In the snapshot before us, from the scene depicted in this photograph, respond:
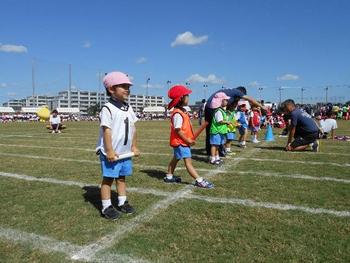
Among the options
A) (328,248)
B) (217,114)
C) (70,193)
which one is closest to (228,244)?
(328,248)

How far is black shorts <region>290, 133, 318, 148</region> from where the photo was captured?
11.6m

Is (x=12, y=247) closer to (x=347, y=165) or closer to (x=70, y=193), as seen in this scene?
(x=70, y=193)

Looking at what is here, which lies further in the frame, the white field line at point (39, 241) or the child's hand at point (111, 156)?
the child's hand at point (111, 156)

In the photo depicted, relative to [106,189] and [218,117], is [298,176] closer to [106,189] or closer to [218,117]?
[218,117]

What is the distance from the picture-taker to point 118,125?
16.8ft

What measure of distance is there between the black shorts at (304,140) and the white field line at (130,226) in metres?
6.14

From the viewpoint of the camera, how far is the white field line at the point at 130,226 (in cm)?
385

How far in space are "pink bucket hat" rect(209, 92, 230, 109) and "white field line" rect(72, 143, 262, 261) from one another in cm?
361

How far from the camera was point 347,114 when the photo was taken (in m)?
40.9

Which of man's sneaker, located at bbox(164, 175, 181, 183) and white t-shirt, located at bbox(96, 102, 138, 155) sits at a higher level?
white t-shirt, located at bbox(96, 102, 138, 155)

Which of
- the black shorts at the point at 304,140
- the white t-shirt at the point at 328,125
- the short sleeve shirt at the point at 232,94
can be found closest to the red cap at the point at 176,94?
the short sleeve shirt at the point at 232,94

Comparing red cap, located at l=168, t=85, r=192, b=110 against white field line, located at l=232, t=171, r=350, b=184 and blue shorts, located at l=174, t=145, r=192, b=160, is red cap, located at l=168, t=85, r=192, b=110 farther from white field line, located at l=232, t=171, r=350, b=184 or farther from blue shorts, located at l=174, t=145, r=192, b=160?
white field line, located at l=232, t=171, r=350, b=184

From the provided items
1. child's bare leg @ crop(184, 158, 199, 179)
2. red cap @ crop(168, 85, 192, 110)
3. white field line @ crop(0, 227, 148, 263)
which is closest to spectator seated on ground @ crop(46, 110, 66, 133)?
red cap @ crop(168, 85, 192, 110)

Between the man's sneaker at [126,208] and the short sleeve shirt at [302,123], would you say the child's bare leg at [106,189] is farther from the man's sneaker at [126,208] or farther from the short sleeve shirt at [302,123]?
the short sleeve shirt at [302,123]
